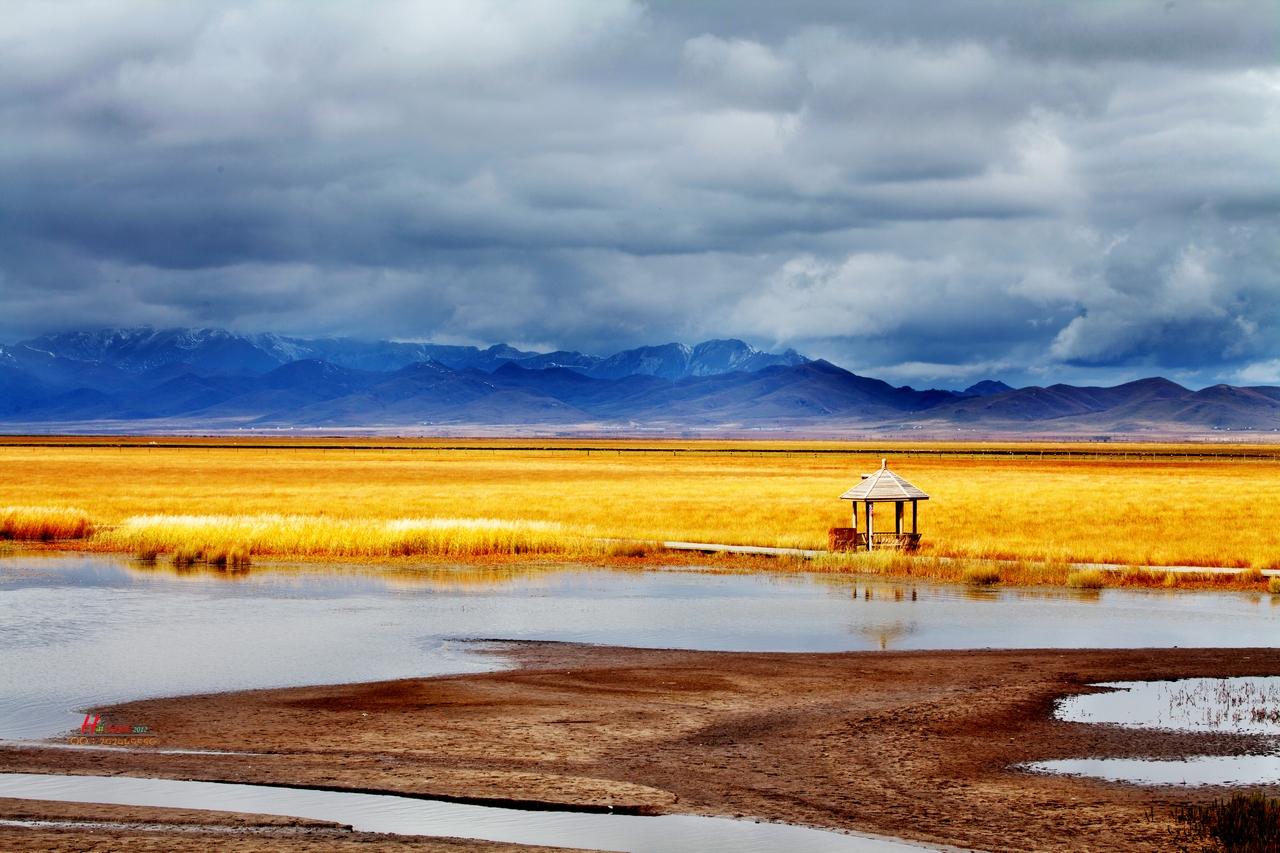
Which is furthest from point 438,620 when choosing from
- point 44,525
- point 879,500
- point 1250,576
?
point 44,525

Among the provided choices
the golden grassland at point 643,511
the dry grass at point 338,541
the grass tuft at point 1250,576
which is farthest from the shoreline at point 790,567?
the dry grass at point 338,541

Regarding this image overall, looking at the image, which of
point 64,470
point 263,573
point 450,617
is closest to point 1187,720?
point 450,617

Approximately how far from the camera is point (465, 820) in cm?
1039

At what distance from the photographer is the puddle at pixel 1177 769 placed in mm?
11812

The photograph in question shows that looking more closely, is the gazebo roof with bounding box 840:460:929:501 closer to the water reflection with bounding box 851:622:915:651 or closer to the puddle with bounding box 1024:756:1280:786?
the water reflection with bounding box 851:622:915:651

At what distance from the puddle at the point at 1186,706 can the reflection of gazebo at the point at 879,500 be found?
14.7 m

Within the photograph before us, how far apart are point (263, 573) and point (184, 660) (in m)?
13.3

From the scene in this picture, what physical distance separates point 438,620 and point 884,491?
13.9 metres

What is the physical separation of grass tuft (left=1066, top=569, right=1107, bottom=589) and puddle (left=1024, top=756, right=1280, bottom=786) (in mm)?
16668

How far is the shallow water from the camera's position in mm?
17828

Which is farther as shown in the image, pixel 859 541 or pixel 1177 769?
pixel 859 541

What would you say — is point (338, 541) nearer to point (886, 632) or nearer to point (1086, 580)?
point (886, 632)

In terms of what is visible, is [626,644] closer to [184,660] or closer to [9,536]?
[184,660]

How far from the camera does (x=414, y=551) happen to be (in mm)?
35812
